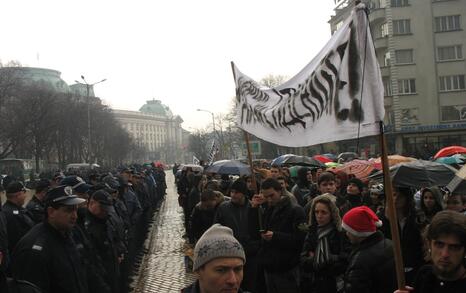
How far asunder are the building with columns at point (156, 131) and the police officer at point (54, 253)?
14880 cm

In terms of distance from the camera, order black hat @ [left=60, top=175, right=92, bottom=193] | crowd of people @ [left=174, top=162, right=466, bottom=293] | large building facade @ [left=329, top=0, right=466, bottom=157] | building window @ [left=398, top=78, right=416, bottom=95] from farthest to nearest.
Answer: building window @ [left=398, top=78, right=416, bottom=95] < large building facade @ [left=329, top=0, right=466, bottom=157] < black hat @ [left=60, top=175, right=92, bottom=193] < crowd of people @ [left=174, top=162, right=466, bottom=293]

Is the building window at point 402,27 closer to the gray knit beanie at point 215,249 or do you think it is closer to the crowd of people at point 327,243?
the crowd of people at point 327,243

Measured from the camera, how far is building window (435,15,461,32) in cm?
5181

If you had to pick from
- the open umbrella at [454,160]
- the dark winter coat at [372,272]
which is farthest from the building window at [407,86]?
the dark winter coat at [372,272]

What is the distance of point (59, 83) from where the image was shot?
290ft

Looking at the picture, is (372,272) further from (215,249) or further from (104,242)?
(104,242)

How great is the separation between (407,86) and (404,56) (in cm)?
303

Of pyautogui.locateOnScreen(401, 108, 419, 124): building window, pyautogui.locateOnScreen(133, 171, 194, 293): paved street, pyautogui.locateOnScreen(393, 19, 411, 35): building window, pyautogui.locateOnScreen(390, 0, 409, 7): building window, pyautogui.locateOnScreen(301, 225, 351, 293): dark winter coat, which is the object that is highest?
pyautogui.locateOnScreen(390, 0, 409, 7): building window

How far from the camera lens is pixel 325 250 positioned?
5.14 m

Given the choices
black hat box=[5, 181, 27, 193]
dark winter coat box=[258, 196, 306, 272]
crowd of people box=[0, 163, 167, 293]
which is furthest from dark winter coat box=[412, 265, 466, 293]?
black hat box=[5, 181, 27, 193]

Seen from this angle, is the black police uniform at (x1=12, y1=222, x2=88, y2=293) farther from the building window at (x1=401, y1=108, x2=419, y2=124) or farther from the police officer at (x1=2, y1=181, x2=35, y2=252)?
the building window at (x1=401, y1=108, x2=419, y2=124)

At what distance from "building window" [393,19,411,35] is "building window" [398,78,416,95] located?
187 inches

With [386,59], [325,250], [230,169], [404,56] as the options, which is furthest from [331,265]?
[386,59]

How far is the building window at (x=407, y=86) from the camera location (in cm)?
5244
